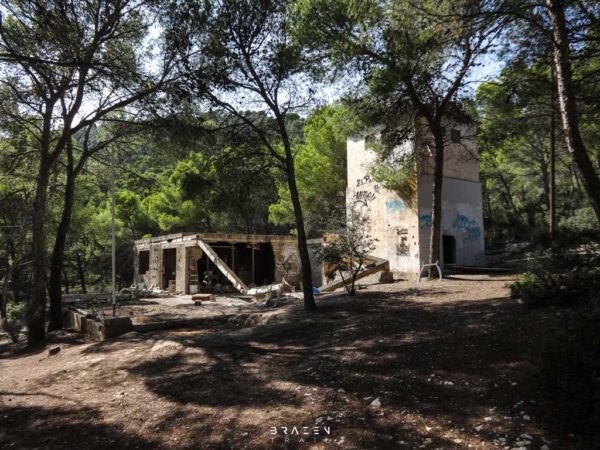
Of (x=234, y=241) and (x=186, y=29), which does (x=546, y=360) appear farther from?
(x=234, y=241)

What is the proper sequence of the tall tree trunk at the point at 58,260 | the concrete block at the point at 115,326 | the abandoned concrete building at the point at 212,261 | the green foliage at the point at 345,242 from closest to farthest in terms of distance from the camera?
the concrete block at the point at 115,326 → the green foliage at the point at 345,242 → the tall tree trunk at the point at 58,260 → the abandoned concrete building at the point at 212,261

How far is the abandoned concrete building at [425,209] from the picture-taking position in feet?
53.8

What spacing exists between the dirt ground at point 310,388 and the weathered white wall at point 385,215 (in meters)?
7.97

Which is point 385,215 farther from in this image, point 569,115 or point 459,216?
point 569,115

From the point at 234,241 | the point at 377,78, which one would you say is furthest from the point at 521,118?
the point at 234,241

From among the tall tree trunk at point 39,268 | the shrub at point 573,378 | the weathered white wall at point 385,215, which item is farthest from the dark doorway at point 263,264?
the shrub at point 573,378

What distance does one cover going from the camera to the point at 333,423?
12.8ft

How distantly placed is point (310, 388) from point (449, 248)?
14.4 meters

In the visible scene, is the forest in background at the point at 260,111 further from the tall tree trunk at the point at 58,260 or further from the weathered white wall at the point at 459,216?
the weathered white wall at the point at 459,216

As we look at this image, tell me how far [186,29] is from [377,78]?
4883 mm

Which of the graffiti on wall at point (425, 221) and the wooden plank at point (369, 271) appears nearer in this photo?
the wooden plank at point (369, 271)

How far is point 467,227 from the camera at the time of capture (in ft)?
58.7

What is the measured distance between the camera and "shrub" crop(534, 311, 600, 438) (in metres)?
3.09

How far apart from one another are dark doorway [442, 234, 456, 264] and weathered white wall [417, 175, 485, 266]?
0.50 feet
